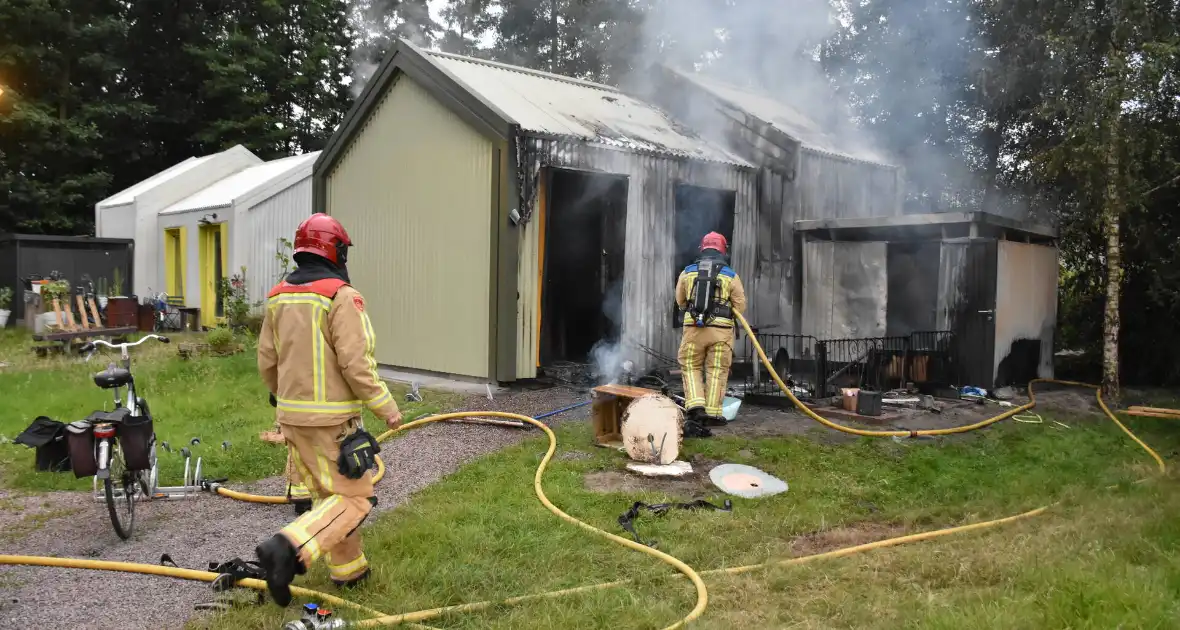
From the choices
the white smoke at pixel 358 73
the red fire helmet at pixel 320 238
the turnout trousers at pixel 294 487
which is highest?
the white smoke at pixel 358 73

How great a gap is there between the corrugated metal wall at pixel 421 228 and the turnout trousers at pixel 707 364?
9.40 feet

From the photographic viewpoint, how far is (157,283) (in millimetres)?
19750

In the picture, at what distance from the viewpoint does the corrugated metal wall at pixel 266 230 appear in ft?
53.8

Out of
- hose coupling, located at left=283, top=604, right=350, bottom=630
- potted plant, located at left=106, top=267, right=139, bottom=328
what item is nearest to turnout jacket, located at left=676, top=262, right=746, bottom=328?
hose coupling, located at left=283, top=604, right=350, bottom=630

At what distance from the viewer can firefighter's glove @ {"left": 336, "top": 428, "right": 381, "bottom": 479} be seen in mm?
3941

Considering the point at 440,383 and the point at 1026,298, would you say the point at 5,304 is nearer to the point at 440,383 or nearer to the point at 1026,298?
the point at 440,383

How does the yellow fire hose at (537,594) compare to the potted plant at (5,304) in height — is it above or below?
below

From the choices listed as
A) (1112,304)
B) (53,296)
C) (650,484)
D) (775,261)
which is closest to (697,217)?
(775,261)

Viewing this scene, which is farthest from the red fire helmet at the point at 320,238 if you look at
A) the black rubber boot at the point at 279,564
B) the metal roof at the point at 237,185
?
the metal roof at the point at 237,185

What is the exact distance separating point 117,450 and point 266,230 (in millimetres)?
12152

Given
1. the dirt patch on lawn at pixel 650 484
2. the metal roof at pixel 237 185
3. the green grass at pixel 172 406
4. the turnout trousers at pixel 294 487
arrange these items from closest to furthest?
the turnout trousers at pixel 294 487 → the dirt patch on lawn at pixel 650 484 → the green grass at pixel 172 406 → the metal roof at pixel 237 185

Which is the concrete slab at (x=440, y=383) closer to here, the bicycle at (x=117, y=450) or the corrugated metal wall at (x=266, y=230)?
the bicycle at (x=117, y=450)

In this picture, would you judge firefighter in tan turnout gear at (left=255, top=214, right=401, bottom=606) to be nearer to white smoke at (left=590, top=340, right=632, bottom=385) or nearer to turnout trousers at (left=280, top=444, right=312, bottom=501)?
turnout trousers at (left=280, top=444, right=312, bottom=501)

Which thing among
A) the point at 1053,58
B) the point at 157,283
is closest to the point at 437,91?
the point at 1053,58
